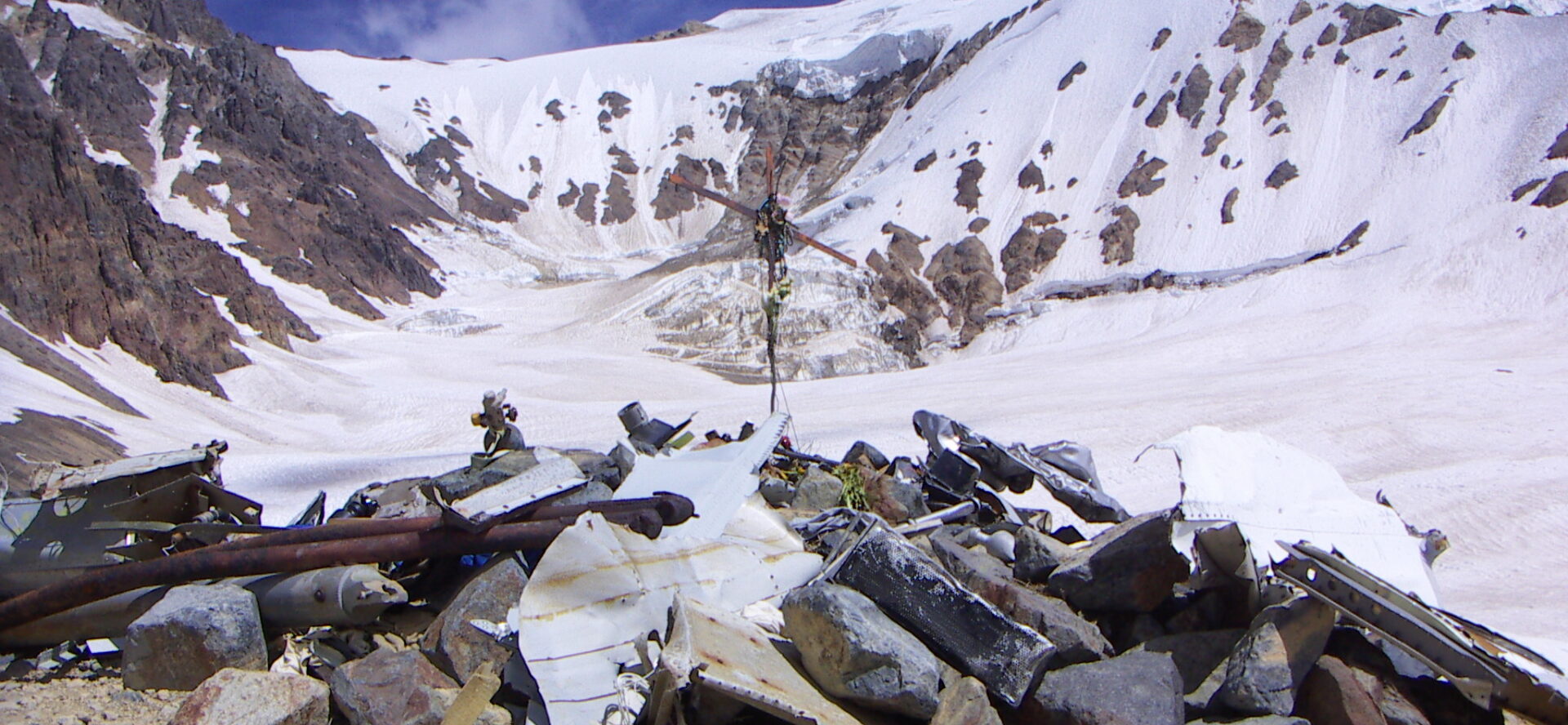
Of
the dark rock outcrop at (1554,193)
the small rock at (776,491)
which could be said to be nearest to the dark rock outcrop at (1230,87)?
the dark rock outcrop at (1554,193)

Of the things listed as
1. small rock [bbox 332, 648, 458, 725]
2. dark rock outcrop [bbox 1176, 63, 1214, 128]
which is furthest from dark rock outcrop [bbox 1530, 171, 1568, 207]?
small rock [bbox 332, 648, 458, 725]

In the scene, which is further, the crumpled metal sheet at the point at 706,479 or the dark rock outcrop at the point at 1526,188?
the dark rock outcrop at the point at 1526,188

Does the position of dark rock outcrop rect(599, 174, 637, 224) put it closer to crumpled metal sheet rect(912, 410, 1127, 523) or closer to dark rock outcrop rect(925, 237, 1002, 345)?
dark rock outcrop rect(925, 237, 1002, 345)

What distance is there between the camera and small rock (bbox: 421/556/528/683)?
3959 mm

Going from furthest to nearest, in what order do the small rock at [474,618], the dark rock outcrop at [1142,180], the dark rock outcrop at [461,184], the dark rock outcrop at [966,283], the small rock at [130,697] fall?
the dark rock outcrop at [461,184] < the dark rock outcrop at [1142,180] < the dark rock outcrop at [966,283] < the small rock at [474,618] < the small rock at [130,697]

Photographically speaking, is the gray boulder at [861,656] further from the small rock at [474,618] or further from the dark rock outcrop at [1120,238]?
the dark rock outcrop at [1120,238]

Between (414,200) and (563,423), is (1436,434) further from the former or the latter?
(414,200)

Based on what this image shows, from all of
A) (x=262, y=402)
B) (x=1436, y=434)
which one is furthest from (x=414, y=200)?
(x=1436, y=434)

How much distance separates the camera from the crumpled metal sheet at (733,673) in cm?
321

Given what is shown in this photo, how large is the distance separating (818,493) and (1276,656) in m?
3.36

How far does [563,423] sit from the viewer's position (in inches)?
816

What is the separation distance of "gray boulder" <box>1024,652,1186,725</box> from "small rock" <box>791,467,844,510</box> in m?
2.81

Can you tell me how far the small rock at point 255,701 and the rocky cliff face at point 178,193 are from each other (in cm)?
2299

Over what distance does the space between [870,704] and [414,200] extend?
57045 mm
